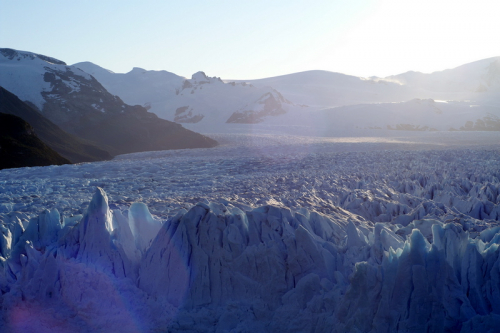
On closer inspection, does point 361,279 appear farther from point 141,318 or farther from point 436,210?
point 436,210

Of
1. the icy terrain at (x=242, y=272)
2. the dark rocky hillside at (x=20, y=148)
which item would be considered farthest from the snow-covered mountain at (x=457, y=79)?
the icy terrain at (x=242, y=272)

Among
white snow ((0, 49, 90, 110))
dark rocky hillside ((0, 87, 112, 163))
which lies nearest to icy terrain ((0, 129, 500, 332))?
dark rocky hillside ((0, 87, 112, 163))

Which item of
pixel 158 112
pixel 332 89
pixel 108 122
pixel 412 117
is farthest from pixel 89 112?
pixel 332 89

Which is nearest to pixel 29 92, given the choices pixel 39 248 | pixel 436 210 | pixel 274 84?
pixel 39 248

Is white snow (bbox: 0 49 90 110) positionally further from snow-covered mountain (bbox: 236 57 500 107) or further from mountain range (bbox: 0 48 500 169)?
snow-covered mountain (bbox: 236 57 500 107)

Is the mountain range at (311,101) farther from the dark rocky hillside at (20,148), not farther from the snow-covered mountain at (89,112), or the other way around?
the dark rocky hillside at (20,148)

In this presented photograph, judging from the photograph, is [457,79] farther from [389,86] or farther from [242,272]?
[242,272]
